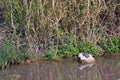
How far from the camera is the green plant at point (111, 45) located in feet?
24.9

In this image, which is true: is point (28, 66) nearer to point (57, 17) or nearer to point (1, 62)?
point (1, 62)

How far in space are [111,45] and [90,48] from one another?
411mm

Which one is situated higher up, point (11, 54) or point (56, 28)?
point (56, 28)

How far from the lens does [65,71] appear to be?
6797 mm

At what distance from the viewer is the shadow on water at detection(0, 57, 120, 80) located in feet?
21.3

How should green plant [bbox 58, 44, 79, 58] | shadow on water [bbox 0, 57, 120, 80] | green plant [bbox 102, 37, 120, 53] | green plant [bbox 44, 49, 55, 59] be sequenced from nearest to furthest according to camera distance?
1. shadow on water [bbox 0, 57, 120, 80]
2. green plant [bbox 44, 49, 55, 59]
3. green plant [bbox 58, 44, 79, 58]
4. green plant [bbox 102, 37, 120, 53]

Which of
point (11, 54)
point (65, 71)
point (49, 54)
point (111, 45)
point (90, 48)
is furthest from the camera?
point (111, 45)

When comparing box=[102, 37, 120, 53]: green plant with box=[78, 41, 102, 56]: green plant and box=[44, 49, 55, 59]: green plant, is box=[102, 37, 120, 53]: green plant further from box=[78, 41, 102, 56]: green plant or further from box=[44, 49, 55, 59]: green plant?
box=[44, 49, 55, 59]: green plant

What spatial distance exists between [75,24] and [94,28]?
1.17 feet

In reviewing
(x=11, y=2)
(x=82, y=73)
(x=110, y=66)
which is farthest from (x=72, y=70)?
(x=11, y=2)

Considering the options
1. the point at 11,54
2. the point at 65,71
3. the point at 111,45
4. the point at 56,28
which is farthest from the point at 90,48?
the point at 11,54

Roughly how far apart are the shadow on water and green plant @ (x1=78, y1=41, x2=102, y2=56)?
0.53ft

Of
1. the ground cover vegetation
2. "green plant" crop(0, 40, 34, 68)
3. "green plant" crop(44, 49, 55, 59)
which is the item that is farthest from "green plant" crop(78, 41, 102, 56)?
"green plant" crop(0, 40, 34, 68)

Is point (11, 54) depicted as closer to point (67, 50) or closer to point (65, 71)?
point (65, 71)
